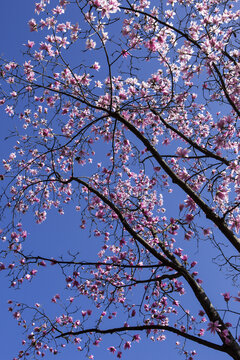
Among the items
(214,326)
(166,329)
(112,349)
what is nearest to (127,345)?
(112,349)

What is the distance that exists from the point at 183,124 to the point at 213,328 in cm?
432

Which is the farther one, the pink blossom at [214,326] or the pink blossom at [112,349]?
the pink blossom at [112,349]

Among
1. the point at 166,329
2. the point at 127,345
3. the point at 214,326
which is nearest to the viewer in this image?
the point at 214,326

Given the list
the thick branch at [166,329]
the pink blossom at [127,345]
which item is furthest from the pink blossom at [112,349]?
the thick branch at [166,329]

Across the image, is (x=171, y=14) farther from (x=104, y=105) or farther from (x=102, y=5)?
(x=104, y=105)

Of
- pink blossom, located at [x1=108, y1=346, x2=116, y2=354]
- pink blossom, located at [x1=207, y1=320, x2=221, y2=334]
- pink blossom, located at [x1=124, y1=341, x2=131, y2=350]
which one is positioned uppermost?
pink blossom, located at [x1=108, y1=346, x2=116, y2=354]

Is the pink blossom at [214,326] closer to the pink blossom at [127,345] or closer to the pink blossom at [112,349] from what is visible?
the pink blossom at [127,345]

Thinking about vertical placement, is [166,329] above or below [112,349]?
below

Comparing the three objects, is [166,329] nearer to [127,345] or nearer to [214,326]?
[214,326]

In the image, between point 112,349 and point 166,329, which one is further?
point 112,349

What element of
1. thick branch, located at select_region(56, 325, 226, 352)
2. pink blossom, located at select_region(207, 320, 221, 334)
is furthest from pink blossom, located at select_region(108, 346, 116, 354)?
pink blossom, located at select_region(207, 320, 221, 334)

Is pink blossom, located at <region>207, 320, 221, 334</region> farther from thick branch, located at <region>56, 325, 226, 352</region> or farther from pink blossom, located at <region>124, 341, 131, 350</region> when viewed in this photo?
pink blossom, located at <region>124, 341, 131, 350</region>

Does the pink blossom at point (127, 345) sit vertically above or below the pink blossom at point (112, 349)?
below

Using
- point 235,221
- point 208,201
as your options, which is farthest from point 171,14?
point 235,221
